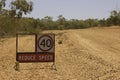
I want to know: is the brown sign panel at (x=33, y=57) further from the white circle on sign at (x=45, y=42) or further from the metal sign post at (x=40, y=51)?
the white circle on sign at (x=45, y=42)

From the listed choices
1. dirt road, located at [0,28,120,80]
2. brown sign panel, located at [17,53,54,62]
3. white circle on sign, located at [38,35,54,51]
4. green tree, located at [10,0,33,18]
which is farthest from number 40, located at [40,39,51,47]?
green tree, located at [10,0,33,18]

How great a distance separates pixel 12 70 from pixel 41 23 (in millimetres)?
52398

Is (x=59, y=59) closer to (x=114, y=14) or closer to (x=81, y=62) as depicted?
(x=81, y=62)

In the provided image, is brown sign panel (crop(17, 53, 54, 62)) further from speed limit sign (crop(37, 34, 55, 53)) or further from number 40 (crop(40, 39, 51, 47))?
number 40 (crop(40, 39, 51, 47))

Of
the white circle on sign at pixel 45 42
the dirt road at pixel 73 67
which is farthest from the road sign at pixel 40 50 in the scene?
the dirt road at pixel 73 67

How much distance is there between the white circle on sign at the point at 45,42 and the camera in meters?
17.4

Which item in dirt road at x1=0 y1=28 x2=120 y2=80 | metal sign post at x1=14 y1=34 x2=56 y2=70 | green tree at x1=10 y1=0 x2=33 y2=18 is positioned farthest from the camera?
green tree at x1=10 y1=0 x2=33 y2=18

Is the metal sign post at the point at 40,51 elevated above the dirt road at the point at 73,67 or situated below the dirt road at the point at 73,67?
above

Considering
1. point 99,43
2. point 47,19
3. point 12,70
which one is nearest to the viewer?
point 12,70

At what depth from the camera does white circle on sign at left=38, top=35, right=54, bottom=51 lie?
685 inches

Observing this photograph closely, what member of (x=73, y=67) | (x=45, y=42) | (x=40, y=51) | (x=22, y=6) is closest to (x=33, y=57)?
(x=40, y=51)

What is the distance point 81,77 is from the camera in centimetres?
1630

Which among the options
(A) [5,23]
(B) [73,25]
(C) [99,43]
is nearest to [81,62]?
(C) [99,43]

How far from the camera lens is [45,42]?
1742cm
